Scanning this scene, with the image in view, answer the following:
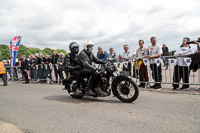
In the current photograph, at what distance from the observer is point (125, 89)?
455 cm

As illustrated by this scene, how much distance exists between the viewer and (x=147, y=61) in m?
6.86

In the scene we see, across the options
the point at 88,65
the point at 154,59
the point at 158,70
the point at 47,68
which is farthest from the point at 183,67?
the point at 47,68

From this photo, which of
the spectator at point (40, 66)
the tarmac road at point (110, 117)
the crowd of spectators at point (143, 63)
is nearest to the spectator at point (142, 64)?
the crowd of spectators at point (143, 63)

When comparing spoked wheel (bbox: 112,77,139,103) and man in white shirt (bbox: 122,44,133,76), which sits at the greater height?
man in white shirt (bbox: 122,44,133,76)

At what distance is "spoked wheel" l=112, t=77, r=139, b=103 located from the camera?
4.36 metres

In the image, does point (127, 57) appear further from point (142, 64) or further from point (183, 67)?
point (183, 67)

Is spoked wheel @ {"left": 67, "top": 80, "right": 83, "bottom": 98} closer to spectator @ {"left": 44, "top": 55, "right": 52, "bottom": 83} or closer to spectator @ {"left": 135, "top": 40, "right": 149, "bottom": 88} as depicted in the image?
spectator @ {"left": 135, "top": 40, "right": 149, "bottom": 88}

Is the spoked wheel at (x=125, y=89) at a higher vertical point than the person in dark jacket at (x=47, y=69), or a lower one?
lower

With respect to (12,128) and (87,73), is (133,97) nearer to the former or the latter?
(87,73)

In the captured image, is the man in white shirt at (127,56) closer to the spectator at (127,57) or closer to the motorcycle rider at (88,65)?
the spectator at (127,57)

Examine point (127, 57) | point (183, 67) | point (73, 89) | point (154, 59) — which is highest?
point (127, 57)

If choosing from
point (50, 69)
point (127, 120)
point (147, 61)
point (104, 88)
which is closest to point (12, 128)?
point (127, 120)

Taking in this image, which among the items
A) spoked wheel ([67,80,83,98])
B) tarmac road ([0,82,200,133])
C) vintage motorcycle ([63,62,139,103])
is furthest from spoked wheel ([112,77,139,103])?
spoked wheel ([67,80,83,98])

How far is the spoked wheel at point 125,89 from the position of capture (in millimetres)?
4359
